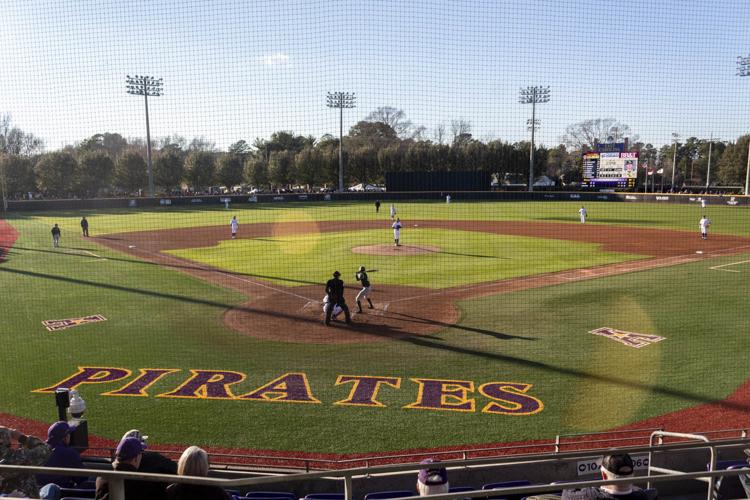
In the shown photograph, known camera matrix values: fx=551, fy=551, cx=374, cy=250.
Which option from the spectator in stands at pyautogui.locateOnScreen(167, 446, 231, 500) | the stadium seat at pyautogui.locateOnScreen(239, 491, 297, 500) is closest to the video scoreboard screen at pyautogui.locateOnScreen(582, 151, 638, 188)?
the stadium seat at pyautogui.locateOnScreen(239, 491, 297, 500)

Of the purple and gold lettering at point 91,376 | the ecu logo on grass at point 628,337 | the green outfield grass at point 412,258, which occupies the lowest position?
the purple and gold lettering at point 91,376

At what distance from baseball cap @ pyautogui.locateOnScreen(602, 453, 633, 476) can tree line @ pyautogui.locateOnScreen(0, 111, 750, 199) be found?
48936 millimetres

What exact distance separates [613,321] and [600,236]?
17886mm

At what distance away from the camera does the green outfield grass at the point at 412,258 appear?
19.7m

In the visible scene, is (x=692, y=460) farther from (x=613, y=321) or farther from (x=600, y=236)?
(x=600, y=236)

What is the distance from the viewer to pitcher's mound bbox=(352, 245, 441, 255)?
24766 millimetres

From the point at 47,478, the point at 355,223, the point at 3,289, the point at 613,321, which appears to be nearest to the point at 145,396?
the point at 47,478

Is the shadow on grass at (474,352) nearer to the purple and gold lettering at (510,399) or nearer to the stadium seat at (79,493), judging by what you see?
the purple and gold lettering at (510,399)

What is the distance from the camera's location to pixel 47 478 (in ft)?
18.0

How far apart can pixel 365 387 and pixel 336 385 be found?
529 millimetres

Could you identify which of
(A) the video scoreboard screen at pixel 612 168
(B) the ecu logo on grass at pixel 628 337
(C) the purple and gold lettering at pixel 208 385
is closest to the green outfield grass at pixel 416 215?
(A) the video scoreboard screen at pixel 612 168

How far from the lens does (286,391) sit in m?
9.59

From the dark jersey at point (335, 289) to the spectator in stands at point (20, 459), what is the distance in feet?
27.3

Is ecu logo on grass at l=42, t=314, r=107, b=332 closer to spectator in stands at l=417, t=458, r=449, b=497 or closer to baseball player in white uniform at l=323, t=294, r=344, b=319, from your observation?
baseball player in white uniform at l=323, t=294, r=344, b=319
